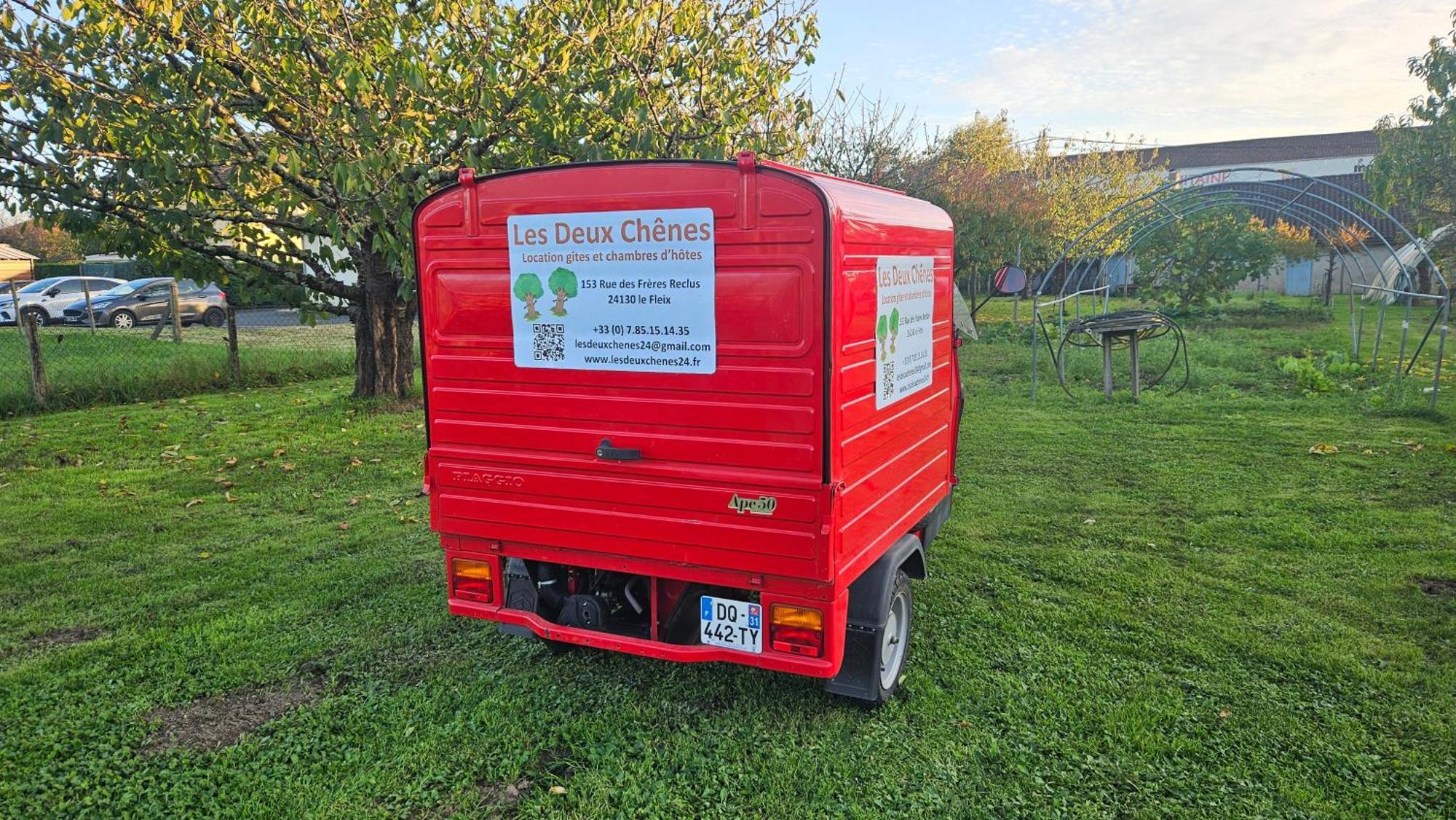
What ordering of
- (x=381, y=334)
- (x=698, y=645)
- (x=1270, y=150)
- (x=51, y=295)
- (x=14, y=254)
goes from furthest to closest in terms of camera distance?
(x=1270, y=150) → (x=14, y=254) → (x=51, y=295) → (x=381, y=334) → (x=698, y=645)

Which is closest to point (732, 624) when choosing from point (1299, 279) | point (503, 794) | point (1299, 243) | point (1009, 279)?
point (503, 794)

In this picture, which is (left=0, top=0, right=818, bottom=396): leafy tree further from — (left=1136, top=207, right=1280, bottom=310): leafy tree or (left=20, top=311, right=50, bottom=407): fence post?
(left=1136, top=207, right=1280, bottom=310): leafy tree

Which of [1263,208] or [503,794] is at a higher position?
[1263,208]

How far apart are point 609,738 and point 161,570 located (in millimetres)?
3875

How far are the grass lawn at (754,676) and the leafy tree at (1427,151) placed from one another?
10251 mm

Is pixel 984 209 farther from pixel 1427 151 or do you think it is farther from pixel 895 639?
pixel 895 639

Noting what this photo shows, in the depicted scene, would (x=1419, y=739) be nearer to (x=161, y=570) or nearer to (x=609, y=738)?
(x=609, y=738)

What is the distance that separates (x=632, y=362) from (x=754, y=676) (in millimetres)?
1772

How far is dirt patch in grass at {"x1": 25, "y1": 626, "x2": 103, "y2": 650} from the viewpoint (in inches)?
191

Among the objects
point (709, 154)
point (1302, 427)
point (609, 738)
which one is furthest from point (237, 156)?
point (1302, 427)

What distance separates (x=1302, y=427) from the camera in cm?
1066

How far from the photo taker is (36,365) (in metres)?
11.3

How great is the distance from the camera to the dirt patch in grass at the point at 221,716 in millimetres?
3895

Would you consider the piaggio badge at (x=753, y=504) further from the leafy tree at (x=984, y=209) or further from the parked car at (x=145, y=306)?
the parked car at (x=145, y=306)
